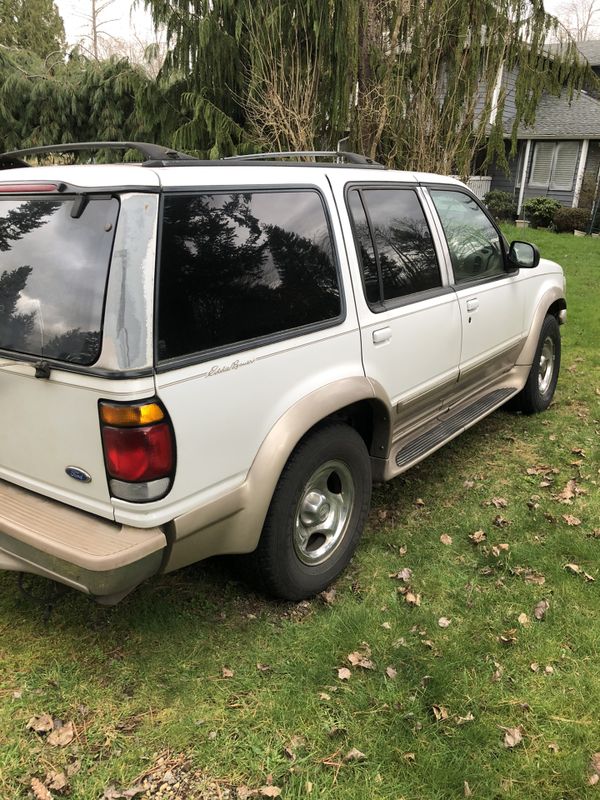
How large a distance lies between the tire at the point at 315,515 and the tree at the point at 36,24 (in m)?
29.4

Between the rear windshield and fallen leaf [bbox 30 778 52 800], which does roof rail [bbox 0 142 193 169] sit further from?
fallen leaf [bbox 30 778 52 800]

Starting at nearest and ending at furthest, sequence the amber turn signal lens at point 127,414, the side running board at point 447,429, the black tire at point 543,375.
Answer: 1. the amber turn signal lens at point 127,414
2. the side running board at point 447,429
3. the black tire at point 543,375

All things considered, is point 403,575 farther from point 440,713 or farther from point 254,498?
point 254,498

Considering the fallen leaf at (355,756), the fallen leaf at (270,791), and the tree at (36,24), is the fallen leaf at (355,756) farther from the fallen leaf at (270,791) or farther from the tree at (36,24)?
the tree at (36,24)

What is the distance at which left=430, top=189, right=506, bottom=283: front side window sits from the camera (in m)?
3.99

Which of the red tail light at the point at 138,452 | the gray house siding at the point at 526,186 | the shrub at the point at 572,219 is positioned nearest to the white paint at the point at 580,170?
the gray house siding at the point at 526,186

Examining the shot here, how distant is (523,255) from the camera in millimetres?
4746

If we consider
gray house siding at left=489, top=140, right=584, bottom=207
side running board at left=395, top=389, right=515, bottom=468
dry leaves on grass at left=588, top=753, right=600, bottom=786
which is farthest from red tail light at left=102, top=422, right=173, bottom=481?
gray house siding at left=489, top=140, right=584, bottom=207

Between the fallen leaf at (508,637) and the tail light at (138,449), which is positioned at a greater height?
the tail light at (138,449)

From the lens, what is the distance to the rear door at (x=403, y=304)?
3.20m

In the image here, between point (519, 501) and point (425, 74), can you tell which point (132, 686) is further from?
point (425, 74)

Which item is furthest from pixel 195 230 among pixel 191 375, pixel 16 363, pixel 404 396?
pixel 404 396

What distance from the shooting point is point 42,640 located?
281 cm

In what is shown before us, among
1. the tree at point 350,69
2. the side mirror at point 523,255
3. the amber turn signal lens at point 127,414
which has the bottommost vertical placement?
the amber turn signal lens at point 127,414
